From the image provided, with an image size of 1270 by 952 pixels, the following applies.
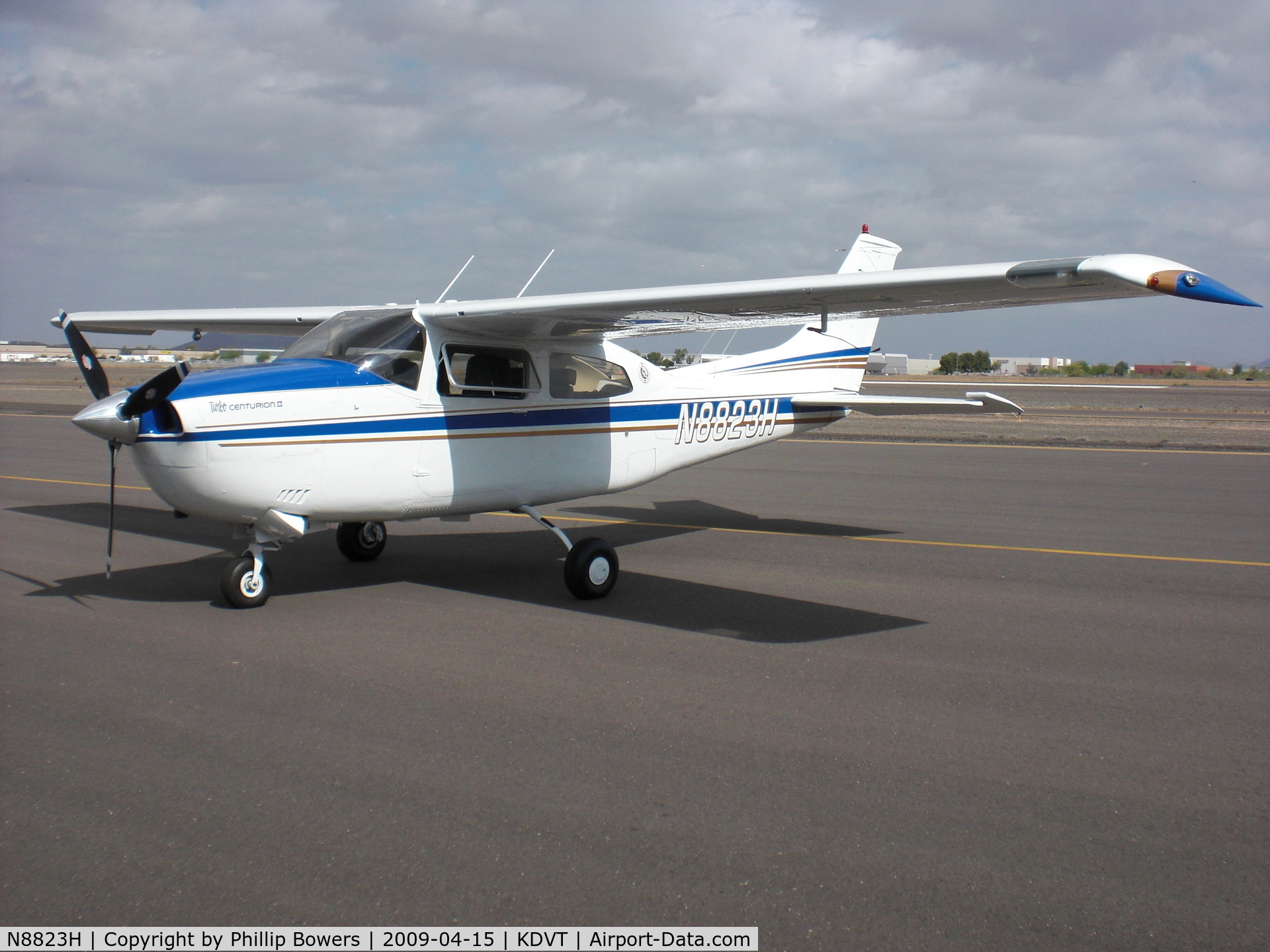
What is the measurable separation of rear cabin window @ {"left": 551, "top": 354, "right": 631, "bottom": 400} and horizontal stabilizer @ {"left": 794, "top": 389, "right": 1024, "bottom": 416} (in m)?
2.64

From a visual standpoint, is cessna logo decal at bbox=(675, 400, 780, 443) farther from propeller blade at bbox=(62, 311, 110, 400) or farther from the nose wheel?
propeller blade at bbox=(62, 311, 110, 400)

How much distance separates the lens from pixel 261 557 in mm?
6336

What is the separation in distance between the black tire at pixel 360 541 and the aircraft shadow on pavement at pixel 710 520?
3.33 metres

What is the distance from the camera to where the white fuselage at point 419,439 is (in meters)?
5.72

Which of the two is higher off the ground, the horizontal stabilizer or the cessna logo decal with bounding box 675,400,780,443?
the horizontal stabilizer

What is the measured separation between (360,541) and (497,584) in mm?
1578

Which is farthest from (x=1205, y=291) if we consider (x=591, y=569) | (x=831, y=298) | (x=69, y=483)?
(x=69, y=483)

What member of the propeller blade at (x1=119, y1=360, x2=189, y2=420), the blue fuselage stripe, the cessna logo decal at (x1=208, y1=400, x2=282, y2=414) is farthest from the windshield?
the propeller blade at (x1=119, y1=360, x2=189, y2=420)

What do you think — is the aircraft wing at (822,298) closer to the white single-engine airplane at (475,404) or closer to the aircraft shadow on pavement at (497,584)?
the white single-engine airplane at (475,404)

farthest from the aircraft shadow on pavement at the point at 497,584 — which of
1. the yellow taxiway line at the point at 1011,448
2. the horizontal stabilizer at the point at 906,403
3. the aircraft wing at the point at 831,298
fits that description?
the yellow taxiway line at the point at 1011,448

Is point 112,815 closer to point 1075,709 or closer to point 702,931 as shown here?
point 702,931

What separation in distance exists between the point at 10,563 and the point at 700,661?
6.38 m

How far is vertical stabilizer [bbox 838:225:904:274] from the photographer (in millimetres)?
10219

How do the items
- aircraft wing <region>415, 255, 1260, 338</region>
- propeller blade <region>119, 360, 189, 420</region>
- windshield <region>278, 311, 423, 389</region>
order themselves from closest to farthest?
1. aircraft wing <region>415, 255, 1260, 338</region>
2. propeller blade <region>119, 360, 189, 420</region>
3. windshield <region>278, 311, 423, 389</region>
